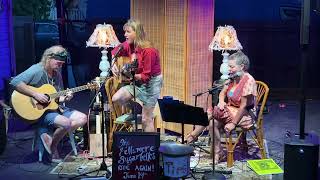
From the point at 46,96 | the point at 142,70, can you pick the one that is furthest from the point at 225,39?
the point at 46,96

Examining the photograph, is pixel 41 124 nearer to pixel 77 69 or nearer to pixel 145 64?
pixel 145 64

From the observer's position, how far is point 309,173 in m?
5.05

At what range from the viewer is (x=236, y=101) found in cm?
590

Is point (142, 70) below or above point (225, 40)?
below

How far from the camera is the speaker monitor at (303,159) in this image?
5039 millimetres

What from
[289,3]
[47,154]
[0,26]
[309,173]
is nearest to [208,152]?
[309,173]

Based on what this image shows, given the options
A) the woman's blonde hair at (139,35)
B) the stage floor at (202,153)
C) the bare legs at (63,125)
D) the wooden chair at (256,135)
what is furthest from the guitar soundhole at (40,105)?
the wooden chair at (256,135)

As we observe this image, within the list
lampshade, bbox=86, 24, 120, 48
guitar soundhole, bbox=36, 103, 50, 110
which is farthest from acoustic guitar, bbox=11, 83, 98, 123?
lampshade, bbox=86, 24, 120, 48

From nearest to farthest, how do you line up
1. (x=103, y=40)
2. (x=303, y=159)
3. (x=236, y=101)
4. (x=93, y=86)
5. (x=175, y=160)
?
(x=175, y=160) → (x=303, y=159) → (x=236, y=101) → (x=93, y=86) → (x=103, y=40)

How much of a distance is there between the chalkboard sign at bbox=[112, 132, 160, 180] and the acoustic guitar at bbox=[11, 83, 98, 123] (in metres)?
1.34

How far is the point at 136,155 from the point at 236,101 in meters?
1.50

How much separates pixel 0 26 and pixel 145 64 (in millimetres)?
3315

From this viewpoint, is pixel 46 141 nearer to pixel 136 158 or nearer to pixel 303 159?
pixel 136 158

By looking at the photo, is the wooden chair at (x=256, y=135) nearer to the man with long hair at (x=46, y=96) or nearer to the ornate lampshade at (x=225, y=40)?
the ornate lampshade at (x=225, y=40)
